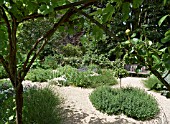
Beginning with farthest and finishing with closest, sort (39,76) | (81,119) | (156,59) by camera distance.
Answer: (39,76)
(81,119)
(156,59)

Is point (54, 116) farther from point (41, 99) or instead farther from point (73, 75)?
point (73, 75)

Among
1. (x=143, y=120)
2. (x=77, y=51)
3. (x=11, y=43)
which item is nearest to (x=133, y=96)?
(x=143, y=120)

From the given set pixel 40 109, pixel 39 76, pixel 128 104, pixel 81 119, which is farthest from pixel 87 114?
pixel 39 76

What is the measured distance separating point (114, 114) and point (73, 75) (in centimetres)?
303

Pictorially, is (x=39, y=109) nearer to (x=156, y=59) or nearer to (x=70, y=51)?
(x=156, y=59)

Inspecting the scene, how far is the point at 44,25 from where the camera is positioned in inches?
477

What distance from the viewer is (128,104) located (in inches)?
169

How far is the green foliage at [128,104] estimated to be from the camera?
4184 mm

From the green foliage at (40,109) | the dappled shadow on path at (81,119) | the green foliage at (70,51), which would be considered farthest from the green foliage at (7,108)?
the green foliage at (70,51)

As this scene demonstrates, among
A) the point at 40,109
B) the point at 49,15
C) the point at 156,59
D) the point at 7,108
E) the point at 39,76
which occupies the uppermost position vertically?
the point at 49,15

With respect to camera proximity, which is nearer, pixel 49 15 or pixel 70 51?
pixel 49 15

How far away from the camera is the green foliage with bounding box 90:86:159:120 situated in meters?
4.18

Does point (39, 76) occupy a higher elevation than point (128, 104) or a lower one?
higher

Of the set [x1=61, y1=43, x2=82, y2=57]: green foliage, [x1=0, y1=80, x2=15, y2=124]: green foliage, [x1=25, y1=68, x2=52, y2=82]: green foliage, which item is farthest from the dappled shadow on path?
[x1=61, y1=43, x2=82, y2=57]: green foliage
